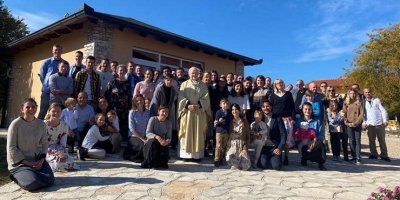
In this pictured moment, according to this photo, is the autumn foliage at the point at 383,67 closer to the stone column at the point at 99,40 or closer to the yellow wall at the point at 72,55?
the yellow wall at the point at 72,55

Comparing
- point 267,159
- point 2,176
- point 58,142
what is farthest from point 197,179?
point 2,176

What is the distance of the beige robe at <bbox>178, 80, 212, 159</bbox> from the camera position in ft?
23.3

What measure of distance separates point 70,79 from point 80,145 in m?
1.42

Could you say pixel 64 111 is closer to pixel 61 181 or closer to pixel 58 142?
pixel 58 142

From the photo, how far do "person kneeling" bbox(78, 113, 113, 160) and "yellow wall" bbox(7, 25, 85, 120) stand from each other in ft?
14.0

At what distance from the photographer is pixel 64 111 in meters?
6.92

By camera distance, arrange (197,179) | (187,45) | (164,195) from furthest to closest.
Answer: (187,45)
(197,179)
(164,195)

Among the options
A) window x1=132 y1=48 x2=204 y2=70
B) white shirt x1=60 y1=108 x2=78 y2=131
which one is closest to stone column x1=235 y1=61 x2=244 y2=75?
window x1=132 y1=48 x2=204 y2=70

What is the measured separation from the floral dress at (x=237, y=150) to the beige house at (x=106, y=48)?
16.8 ft

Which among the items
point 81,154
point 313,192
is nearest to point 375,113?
point 313,192

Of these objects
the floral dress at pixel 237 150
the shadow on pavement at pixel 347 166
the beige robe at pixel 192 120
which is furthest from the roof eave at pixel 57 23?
the shadow on pavement at pixel 347 166

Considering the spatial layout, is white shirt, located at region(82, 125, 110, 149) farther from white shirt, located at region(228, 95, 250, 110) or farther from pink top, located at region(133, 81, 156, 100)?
white shirt, located at region(228, 95, 250, 110)

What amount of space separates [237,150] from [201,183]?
168cm

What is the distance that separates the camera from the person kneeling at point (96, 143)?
6.72 m
